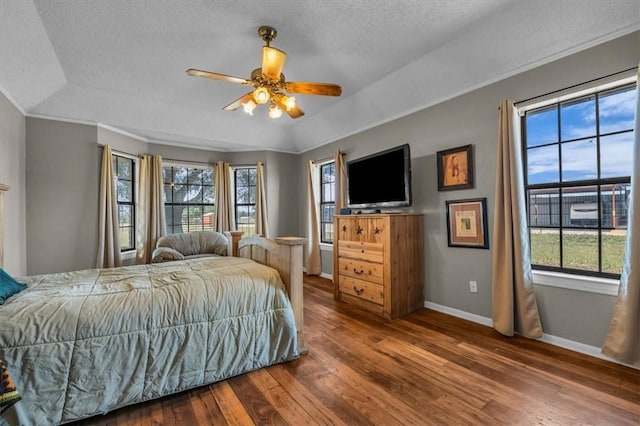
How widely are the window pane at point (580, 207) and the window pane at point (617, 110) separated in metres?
0.50

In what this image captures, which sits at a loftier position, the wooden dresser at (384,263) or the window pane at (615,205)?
the window pane at (615,205)

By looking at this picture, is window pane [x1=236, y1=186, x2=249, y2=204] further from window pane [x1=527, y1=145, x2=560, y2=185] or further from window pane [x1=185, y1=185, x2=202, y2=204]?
window pane [x1=527, y1=145, x2=560, y2=185]

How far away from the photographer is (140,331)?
1.70 meters

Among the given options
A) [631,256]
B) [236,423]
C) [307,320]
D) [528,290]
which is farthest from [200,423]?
[631,256]

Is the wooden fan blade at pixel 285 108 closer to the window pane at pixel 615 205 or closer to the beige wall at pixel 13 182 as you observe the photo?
the window pane at pixel 615 205

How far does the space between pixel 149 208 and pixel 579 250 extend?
18.4 ft

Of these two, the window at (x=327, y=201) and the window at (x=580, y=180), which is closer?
the window at (x=580, y=180)

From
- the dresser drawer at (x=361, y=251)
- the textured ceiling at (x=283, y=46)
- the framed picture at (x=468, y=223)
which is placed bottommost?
the dresser drawer at (x=361, y=251)

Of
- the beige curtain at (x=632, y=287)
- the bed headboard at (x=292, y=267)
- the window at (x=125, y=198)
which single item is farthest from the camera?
the window at (x=125, y=198)

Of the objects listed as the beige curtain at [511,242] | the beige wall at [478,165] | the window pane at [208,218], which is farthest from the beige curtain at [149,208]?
the beige curtain at [511,242]

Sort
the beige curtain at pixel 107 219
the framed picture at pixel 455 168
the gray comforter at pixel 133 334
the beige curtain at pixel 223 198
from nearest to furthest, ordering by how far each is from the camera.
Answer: the gray comforter at pixel 133 334, the framed picture at pixel 455 168, the beige curtain at pixel 107 219, the beige curtain at pixel 223 198

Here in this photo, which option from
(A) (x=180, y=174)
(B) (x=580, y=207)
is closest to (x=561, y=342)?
(B) (x=580, y=207)

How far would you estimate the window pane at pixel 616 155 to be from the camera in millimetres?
2139

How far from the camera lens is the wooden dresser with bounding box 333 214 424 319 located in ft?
10.2
